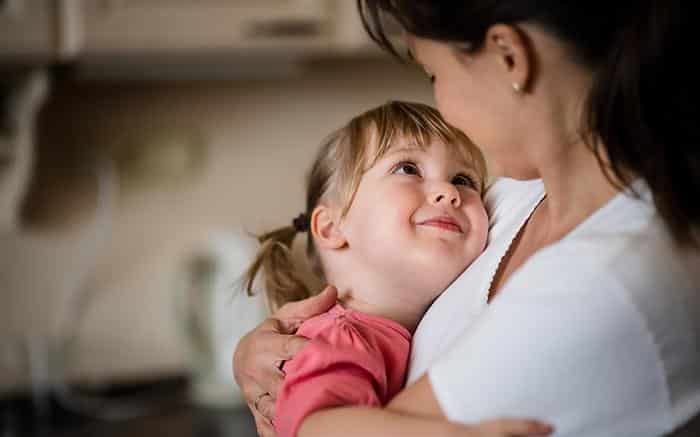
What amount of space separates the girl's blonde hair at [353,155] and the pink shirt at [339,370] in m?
0.18

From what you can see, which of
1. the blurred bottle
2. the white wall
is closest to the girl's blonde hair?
the blurred bottle

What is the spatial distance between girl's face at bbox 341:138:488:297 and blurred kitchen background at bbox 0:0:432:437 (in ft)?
3.59

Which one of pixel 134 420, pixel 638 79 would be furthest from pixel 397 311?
pixel 134 420

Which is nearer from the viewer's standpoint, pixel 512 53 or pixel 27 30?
pixel 512 53

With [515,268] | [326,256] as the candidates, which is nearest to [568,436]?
[515,268]

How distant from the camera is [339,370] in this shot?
3.14ft

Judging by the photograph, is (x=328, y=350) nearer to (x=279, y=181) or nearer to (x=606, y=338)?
(x=606, y=338)

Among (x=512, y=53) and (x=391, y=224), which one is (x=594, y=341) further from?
(x=391, y=224)

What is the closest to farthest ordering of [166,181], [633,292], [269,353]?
[633,292] → [269,353] → [166,181]

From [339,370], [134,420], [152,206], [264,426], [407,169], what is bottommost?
[134,420]

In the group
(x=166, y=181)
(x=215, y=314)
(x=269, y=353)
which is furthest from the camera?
(x=166, y=181)

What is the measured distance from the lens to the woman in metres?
0.78

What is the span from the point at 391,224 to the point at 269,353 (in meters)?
0.19

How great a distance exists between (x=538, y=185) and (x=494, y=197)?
100mm
